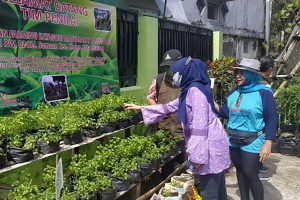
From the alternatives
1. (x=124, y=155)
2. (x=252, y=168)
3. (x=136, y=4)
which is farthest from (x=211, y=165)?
(x=136, y=4)

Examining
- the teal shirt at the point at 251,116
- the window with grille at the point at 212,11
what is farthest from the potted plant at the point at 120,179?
the window with grille at the point at 212,11

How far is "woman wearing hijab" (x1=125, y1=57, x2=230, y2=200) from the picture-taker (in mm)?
3286

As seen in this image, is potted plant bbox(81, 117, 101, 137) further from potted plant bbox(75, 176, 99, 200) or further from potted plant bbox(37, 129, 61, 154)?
potted plant bbox(75, 176, 99, 200)

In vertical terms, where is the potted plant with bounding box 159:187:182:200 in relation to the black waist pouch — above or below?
below

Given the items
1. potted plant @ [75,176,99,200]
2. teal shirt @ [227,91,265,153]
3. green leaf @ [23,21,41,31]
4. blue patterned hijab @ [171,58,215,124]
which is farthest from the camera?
green leaf @ [23,21,41,31]

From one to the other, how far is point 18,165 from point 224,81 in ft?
15.0

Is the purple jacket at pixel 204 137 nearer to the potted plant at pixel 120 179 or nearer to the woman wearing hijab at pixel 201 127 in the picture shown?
the woman wearing hijab at pixel 201 127

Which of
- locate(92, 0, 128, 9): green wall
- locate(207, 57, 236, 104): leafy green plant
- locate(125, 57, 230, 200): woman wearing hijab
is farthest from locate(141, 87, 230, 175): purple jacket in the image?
locate(92, 0, 128, 9): green wall

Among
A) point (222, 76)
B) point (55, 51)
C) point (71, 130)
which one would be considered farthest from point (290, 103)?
point (71, 130)

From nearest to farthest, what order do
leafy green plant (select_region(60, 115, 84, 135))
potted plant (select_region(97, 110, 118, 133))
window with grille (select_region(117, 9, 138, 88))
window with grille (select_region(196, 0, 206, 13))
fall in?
leafy green plant (select_region(60, 115, 84, 135)) < potted plant (select_region(97, 110, 118, 133)) < window with grille (select_region(117, 9, 138, 88)) < window with grille (select_region(196, 0, 206, 13))

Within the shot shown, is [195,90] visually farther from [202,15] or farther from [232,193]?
[202,15]

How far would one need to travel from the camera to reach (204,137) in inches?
130

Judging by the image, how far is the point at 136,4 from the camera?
757 cm

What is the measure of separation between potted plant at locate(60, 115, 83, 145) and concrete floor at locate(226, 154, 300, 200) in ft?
7.68
